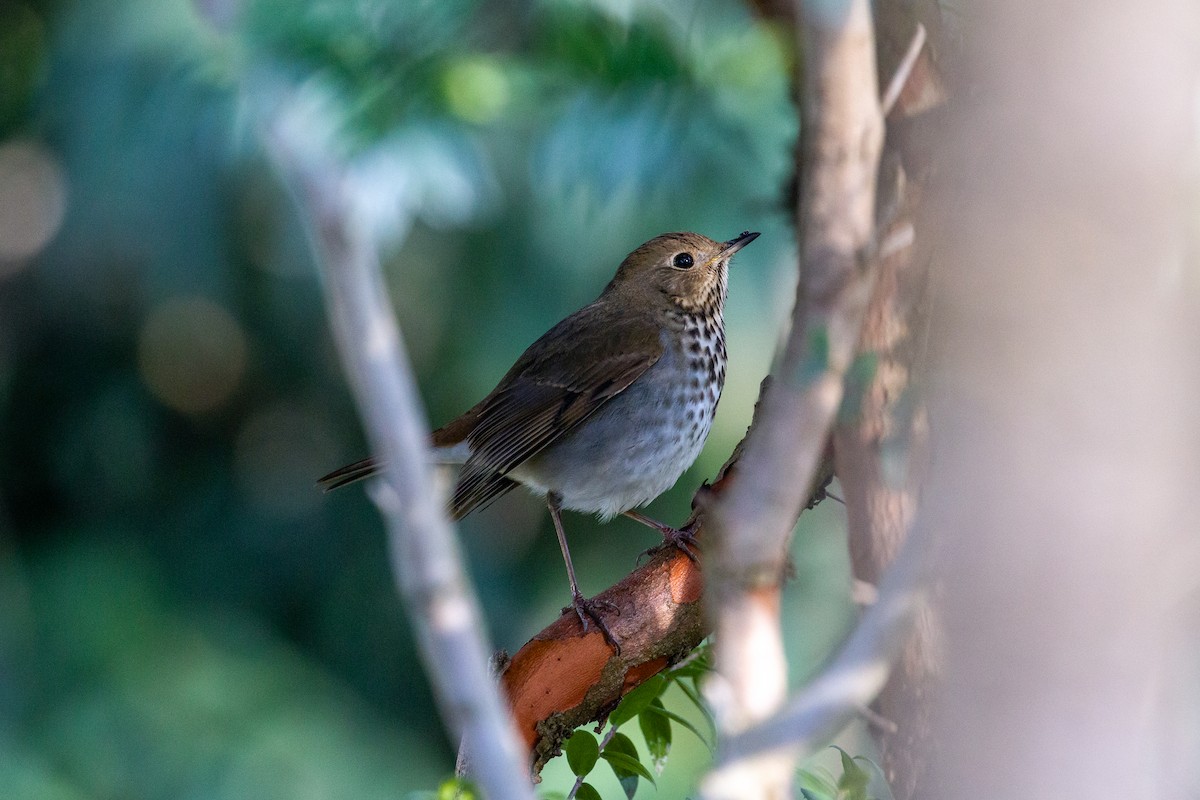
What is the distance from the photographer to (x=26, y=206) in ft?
8.11

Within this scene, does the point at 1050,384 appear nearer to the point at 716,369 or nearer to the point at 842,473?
the point at 842,473

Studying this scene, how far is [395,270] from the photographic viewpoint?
2.22 metres

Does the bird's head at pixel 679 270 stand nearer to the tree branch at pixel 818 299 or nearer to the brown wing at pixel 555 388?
the brown wing at pixel 555 388

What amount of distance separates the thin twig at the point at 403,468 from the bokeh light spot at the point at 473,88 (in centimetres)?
79

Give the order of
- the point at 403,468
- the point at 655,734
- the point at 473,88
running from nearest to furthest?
1. the point at 403,468
2. the point at 655,734
3. the point at 473,88

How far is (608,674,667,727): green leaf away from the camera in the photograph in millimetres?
977

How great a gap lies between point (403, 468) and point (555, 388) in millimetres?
1108

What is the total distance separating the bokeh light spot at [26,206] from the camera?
2416 millimetres

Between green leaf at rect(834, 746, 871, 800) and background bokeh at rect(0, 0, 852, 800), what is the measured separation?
0.82 meters

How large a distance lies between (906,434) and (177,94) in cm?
140

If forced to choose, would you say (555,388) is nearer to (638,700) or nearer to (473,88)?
(473,88)

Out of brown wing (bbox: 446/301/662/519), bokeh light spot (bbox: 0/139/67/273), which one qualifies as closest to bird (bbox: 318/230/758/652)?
brown wing (bbox: 446/301/662/519)

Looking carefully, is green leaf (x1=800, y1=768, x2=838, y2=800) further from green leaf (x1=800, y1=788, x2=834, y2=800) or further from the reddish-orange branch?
the reddish-orange branch

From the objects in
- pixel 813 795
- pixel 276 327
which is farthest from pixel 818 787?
pixel 276 327
